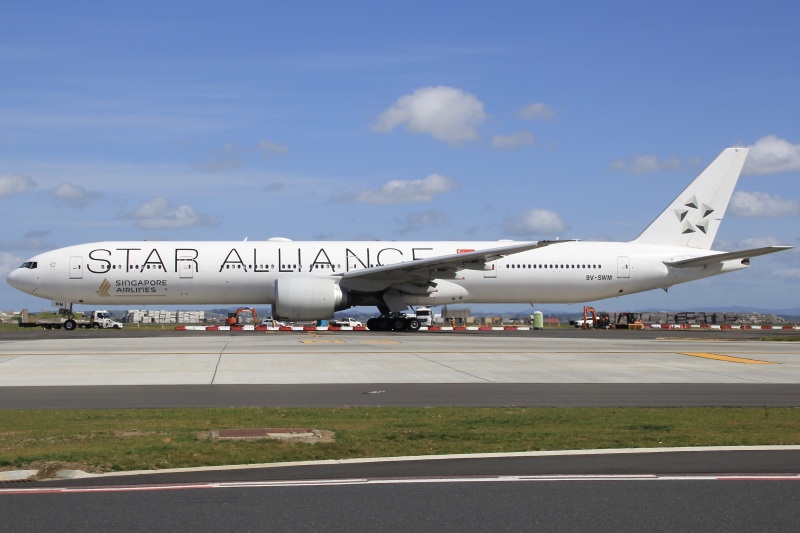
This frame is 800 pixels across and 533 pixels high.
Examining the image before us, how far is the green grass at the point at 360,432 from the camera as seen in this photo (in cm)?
995

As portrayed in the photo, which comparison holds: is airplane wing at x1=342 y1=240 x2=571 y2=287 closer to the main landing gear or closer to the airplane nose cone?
the main landing gear

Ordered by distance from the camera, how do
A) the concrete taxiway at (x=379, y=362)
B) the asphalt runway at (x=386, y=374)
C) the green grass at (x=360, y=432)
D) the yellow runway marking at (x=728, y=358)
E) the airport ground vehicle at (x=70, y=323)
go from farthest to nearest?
the airport ground vehicle at (x=70, y=323), the yellow runway marking at (x=728, y=358), the concrete taxiway at (x=379, y=362), the asphalt runway at (x=386, y=374), the green grass at (x=360, y=432)

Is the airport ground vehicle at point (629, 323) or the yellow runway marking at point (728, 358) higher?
the airport ground vehicle at point (629, 323)

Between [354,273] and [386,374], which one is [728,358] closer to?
[386,374]

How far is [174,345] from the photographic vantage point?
93.0 feet

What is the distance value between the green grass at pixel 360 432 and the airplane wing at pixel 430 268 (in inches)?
920

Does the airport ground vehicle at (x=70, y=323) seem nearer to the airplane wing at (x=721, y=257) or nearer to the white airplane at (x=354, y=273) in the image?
the white airplane at (x=354, y=273)

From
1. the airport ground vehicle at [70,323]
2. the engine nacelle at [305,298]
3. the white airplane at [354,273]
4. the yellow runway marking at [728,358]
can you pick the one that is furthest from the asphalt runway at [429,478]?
the airport ground vehicle at [70,323]

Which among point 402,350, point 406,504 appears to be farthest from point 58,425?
point 402,350

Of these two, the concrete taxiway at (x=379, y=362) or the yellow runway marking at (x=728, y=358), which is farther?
the yellow runway marking at (x=728, y=358)

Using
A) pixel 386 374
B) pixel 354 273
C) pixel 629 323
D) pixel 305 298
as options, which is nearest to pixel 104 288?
pixel 305 298

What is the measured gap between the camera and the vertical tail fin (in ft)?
148

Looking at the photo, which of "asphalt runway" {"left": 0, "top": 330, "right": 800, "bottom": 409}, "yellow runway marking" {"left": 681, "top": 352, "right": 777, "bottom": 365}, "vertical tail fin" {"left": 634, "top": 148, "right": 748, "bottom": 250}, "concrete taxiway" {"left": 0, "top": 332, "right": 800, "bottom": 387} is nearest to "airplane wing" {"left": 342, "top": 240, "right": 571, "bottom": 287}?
"concrete taxiway" {"left": 0, "top": 332, "right": 800, "bottom": 387}

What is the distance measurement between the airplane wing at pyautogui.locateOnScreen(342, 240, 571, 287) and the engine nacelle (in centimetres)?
122
